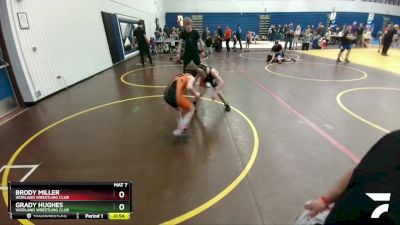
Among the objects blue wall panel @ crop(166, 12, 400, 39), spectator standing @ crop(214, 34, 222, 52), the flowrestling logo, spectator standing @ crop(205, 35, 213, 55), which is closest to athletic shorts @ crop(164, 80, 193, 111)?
the flowrestling logo

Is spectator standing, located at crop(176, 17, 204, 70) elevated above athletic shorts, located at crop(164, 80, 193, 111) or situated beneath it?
elevated above

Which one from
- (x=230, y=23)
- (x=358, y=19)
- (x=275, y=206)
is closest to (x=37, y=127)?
(x=275, y=206)

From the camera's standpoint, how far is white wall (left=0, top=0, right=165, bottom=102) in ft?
22.9

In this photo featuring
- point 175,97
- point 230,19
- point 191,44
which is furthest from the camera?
point 230,19

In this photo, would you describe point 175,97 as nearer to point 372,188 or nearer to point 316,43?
point 372,188

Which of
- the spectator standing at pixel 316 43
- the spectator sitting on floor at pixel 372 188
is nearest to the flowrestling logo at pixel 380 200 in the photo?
the spectator sitting on floor at pixel 372 188

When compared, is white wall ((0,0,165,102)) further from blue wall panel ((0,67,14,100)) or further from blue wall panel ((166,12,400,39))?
blue wall panel ((166,12,400,39))

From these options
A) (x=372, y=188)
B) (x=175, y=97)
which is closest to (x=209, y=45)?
(x=175, y=97)

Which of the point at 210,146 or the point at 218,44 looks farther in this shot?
the point at 218,44

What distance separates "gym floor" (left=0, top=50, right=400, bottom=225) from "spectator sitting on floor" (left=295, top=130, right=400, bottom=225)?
157cm

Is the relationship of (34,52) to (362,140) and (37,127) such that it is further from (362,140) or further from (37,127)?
(362,140)

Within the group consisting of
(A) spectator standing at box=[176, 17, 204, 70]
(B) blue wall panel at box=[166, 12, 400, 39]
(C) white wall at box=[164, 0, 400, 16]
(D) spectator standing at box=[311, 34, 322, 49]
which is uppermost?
(C) white wall at box=[164, 0, 400, 16]

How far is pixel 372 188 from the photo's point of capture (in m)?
1.44

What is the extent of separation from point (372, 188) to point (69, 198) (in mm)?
2202
